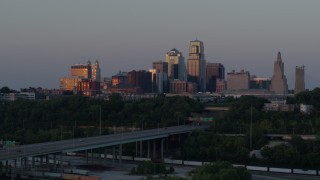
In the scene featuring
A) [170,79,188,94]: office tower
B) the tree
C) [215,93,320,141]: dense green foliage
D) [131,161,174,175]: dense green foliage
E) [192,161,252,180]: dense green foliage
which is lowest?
[131,161,174,175]: dense green foliage

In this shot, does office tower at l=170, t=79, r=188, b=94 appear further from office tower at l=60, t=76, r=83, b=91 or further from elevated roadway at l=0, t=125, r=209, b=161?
elevated roadway at l=0, t=125, r=209, b=161

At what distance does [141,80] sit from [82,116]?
10496 cm

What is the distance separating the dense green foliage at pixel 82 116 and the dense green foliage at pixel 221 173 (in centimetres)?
2840

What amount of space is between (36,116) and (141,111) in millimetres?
12082

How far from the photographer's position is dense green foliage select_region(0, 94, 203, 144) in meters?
69.4

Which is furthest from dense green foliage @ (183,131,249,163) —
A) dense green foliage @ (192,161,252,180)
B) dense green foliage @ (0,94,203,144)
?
dense green foliage @ (192,161,252,180)

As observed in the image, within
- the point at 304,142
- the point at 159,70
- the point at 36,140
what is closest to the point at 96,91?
the point at 159,70

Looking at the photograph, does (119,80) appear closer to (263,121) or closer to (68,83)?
(68,83)

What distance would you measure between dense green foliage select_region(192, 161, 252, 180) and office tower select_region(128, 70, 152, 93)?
141263mm

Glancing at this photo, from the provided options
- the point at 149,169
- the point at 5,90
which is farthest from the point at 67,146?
the point at 5,90

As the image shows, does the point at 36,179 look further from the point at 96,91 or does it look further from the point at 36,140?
the point at 96,91

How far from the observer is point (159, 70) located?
651 feet

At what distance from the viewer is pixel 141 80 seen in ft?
597

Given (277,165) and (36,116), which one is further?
(36,116)
